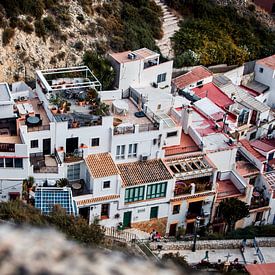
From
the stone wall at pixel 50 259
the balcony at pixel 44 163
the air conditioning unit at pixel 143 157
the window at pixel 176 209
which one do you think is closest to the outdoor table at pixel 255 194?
the window at pixel 176 209

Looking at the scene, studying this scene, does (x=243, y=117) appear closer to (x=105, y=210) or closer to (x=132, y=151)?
(x=132, y=151)

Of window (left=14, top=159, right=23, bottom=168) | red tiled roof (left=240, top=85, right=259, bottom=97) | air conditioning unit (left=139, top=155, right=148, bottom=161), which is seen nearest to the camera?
window (left=14, top=159, right=23, bottom=168)

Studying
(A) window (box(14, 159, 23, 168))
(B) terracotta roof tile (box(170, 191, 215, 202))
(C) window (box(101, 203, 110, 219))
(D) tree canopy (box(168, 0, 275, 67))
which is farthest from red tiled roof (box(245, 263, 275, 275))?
(D) tree canopy (box(168, 0, 275, 67))

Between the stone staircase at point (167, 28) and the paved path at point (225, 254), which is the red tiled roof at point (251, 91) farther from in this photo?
the paved path at point (225, 254)

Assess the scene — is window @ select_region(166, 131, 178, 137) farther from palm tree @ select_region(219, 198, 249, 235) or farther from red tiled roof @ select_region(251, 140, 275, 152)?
red tiled roof @ select_region(251, 140, 275, 152)

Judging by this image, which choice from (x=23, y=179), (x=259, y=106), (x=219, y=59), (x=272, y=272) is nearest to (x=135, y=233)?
(x=23, y=179)

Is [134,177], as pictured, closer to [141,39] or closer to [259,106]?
[259,106]


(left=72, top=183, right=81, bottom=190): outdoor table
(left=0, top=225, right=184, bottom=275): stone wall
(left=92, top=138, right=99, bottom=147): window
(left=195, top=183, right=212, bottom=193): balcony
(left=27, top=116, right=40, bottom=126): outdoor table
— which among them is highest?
(left=0, top=225, right=184, bottom=275): stone wall

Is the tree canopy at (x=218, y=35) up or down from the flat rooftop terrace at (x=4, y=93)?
down
